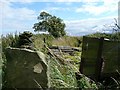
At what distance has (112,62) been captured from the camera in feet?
17.2

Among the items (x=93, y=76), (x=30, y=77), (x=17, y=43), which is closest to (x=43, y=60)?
(x=30, y=77)

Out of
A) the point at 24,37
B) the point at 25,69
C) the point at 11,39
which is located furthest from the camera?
the point at 24,37

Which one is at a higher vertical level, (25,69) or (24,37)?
(24,37)

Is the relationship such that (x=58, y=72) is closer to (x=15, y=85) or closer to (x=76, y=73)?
(x=76, y=73)

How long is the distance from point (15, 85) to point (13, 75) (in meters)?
0.15

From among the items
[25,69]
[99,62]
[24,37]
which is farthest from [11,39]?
[25,69]

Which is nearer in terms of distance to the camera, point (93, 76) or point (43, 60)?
point (43, 60)

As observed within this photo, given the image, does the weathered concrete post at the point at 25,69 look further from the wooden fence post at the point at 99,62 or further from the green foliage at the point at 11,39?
the green foliage at the point at 11,39

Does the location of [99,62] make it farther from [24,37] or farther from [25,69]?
[24,37]

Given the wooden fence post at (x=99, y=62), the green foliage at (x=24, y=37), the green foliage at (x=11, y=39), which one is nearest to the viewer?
the wooden fence post at (x=99, y=62)

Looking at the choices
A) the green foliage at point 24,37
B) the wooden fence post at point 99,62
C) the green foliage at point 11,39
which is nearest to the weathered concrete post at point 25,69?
the wooden fence post at point 99,62

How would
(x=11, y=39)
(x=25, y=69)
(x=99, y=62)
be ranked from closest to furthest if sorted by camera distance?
(x=25, y=69) < (x=99, y=62) < (x=11, y=39)

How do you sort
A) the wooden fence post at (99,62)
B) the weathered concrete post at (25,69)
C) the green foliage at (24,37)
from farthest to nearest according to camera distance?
1. the green foliage at (24,37)
2. the wooden fence post at (99,62)
3. the weathered concrete post at (25,69)

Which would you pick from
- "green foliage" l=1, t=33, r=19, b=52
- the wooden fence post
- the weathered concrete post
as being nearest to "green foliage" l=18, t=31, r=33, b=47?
"green foliage" l=1, t=33, r=19, b=52
